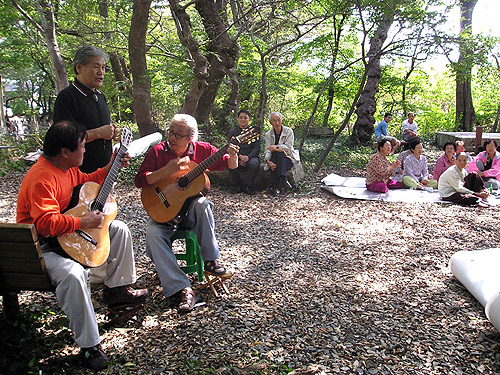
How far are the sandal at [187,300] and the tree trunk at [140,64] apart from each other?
5.68 m

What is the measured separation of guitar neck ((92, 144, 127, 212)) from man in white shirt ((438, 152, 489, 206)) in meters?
5.61

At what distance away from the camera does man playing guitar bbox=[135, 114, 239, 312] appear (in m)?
3.10

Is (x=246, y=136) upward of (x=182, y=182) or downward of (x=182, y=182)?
upward

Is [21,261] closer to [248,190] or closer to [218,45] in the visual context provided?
[248,190]

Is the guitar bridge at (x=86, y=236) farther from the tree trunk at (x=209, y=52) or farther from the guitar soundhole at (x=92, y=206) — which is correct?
the tree trunk at (x=209, y=52)

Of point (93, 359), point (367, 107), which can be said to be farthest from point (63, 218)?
point (367, 107)

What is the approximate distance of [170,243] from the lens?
3211 mm

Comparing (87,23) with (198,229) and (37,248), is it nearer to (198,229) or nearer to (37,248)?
(198,229)

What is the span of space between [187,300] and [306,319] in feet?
2.94

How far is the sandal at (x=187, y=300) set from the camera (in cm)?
301

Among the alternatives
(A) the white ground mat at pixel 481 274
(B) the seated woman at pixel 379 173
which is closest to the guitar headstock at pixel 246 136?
(A) the white ground mat at pixel 481 274

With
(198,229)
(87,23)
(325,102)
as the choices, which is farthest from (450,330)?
(325,102)

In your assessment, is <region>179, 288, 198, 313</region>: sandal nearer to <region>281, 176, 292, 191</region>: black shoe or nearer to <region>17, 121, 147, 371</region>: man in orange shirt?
<region>17, 121, 147, 371</region>: man in orange shirt

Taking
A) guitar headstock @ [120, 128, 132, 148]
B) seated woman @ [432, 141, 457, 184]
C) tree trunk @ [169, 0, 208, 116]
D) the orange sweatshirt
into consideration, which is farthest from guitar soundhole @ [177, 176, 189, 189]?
seated woman @ [432, 141, 457, 184]
